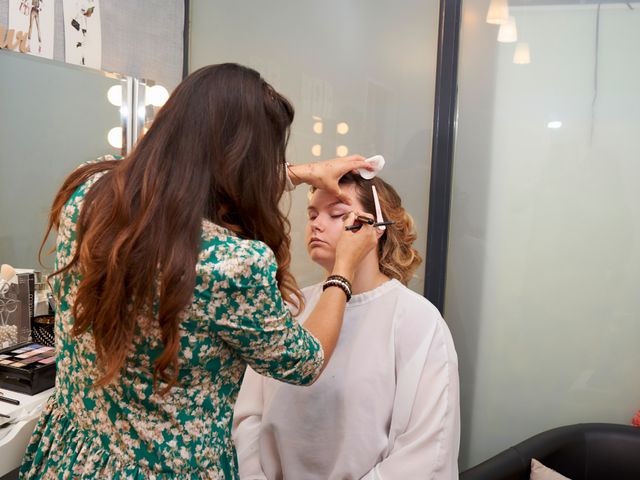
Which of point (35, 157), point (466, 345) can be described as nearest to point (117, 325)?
point (35, 157)

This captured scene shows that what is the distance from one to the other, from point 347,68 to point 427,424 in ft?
5.10

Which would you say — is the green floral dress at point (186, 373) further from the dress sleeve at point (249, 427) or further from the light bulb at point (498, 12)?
the light bulb at point (498, 12)

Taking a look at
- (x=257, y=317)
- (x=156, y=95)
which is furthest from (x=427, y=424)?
(x=156, y=95)

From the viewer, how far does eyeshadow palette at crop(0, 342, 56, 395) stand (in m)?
1.47

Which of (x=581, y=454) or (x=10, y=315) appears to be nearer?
(x=10, y=315)

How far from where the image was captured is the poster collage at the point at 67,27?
6.59 ft

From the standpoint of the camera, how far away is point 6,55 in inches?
73.6

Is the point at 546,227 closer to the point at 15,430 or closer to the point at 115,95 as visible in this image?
the point at 115,95

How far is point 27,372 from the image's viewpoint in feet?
4.82

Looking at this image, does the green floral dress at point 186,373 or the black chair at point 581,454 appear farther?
the black chair at point 581,454

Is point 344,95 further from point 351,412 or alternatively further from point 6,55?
point 351,412

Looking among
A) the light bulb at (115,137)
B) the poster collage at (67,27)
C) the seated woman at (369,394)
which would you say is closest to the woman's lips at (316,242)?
the seated woman at (369,394)

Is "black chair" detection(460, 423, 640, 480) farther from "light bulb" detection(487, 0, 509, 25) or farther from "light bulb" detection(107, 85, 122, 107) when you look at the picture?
"light bulb" detection(107, 85, 122, 107)

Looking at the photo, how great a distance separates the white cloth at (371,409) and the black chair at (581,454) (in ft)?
2.02
